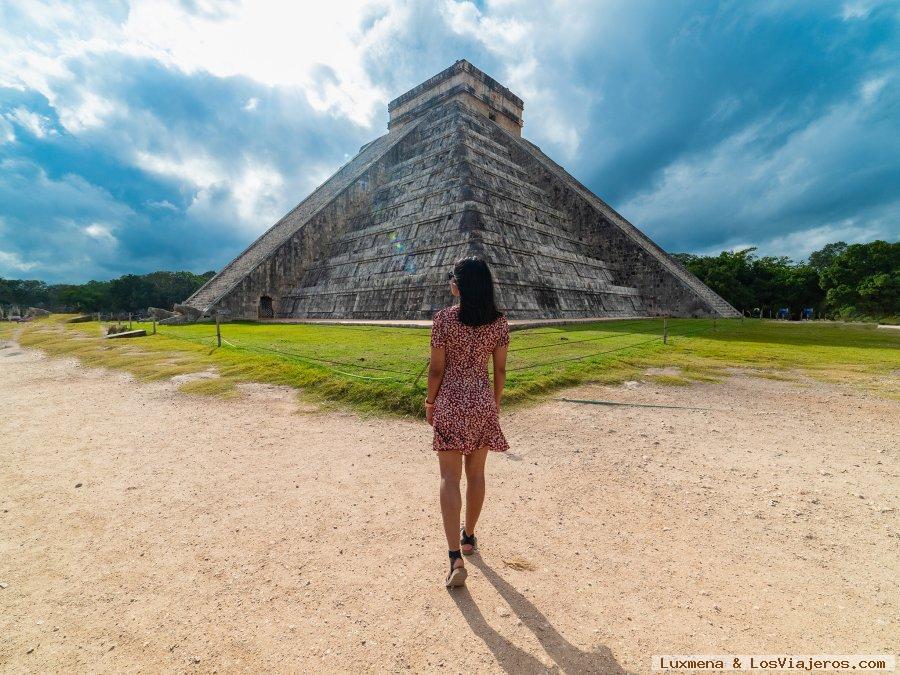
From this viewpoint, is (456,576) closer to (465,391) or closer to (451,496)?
(451,496)

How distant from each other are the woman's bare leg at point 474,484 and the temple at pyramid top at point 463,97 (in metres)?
29.7

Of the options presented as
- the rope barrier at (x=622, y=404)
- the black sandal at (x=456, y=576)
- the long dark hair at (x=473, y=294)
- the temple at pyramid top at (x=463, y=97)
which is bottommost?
the black sandal at (x=456, y=576)

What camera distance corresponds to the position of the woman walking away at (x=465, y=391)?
2.39 meters

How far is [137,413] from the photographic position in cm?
559

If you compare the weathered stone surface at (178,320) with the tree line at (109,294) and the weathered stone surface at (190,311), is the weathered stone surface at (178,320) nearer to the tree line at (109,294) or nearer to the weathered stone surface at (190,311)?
the weathered stone surface at (190,311)

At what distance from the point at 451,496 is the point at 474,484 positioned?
24 centimetres

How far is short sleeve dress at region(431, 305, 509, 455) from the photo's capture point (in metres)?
2.42

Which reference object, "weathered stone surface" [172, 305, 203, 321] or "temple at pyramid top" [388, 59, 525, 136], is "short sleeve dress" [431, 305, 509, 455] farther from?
"temple at pyramid top" [388, 59, 525, 136]

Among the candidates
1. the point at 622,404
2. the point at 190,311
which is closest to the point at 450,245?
the point at 622,404

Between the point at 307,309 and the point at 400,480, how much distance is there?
1893 cm

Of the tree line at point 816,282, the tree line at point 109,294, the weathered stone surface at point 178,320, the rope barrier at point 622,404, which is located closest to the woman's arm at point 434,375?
the rope barrier at point 622,404

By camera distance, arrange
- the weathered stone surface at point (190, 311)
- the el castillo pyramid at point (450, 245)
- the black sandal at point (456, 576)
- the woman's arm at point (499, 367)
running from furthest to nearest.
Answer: the weathered stone surface at point (190, 311), the el castillo pyramid at point (450, 245), the woman's arm at point (499, 367), the black sandal at point (456, 576)

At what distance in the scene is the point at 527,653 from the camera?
70.9 inches

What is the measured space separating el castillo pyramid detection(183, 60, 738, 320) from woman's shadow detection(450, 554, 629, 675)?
40.7 ft
